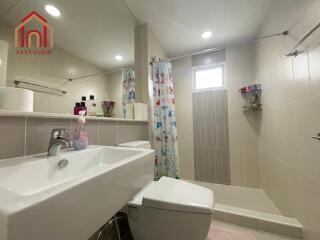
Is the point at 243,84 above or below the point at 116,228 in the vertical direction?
above

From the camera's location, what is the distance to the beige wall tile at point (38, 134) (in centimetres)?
66

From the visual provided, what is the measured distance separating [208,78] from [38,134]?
7.10 ft

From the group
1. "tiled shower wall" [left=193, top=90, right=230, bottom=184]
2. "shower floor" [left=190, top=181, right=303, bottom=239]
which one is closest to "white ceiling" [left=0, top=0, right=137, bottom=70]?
"tiled shower wall" [left=193, top=90, right=230, bottom=184]

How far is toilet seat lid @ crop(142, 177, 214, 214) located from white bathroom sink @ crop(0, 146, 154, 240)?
232mm

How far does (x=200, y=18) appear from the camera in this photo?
1583 millimetres

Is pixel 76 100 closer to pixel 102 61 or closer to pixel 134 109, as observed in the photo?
pixel 102 61

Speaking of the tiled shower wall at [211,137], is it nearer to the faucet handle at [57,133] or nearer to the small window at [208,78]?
the small window at [208,78]

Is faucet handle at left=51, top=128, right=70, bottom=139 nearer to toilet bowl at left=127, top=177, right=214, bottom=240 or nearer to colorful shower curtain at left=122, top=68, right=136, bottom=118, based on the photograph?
toilet bowl at left=127, top=177, right=214, bottom=240

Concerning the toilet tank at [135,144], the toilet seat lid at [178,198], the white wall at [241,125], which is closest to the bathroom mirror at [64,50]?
the toilet tank at [135,144]

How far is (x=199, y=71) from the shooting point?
2.28 metres

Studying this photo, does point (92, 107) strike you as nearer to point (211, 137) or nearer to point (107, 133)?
point (107, 133)

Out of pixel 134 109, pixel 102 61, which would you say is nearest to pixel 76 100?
pixel 102 61

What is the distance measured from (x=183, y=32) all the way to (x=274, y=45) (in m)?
1.00

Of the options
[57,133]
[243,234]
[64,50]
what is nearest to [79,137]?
[57,133]
